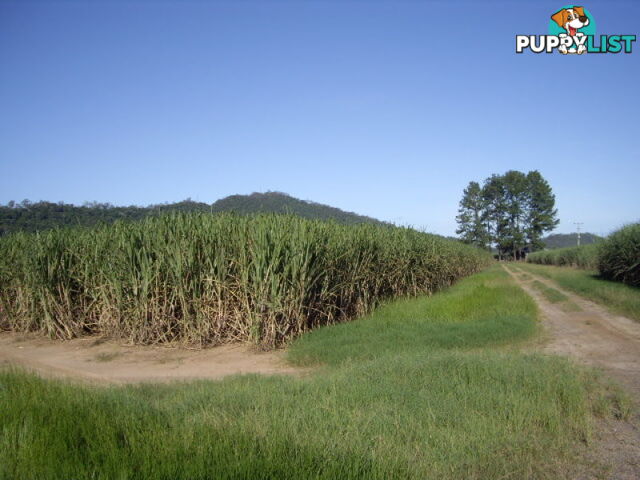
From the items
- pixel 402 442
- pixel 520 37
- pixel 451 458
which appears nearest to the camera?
pixel 451 458

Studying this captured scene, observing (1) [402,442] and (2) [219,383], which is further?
(2) [219,383]

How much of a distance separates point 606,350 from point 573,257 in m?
42.7

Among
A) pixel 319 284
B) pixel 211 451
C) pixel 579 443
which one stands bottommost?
pixel 579 443

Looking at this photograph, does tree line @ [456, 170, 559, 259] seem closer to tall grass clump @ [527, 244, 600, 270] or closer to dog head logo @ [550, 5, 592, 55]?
tall grass clump @ [527, 244, 600, 270]

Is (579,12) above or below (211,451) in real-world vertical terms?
above

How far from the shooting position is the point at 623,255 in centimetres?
2122

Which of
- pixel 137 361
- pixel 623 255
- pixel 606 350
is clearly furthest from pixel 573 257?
pixel 137 361

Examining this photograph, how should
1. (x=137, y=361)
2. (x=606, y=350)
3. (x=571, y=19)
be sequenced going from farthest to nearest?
(x=571, y=19), (x=137, y=361), (x=606, y=350)

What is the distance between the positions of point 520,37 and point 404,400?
1198 cm

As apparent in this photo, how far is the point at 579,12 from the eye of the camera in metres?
13.3

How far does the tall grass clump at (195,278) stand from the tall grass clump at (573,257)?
24.2 metres

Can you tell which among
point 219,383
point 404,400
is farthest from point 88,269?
point 404,400

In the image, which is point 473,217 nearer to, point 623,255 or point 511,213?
point 511,213

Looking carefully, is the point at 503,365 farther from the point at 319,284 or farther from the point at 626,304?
the point at 626,304
